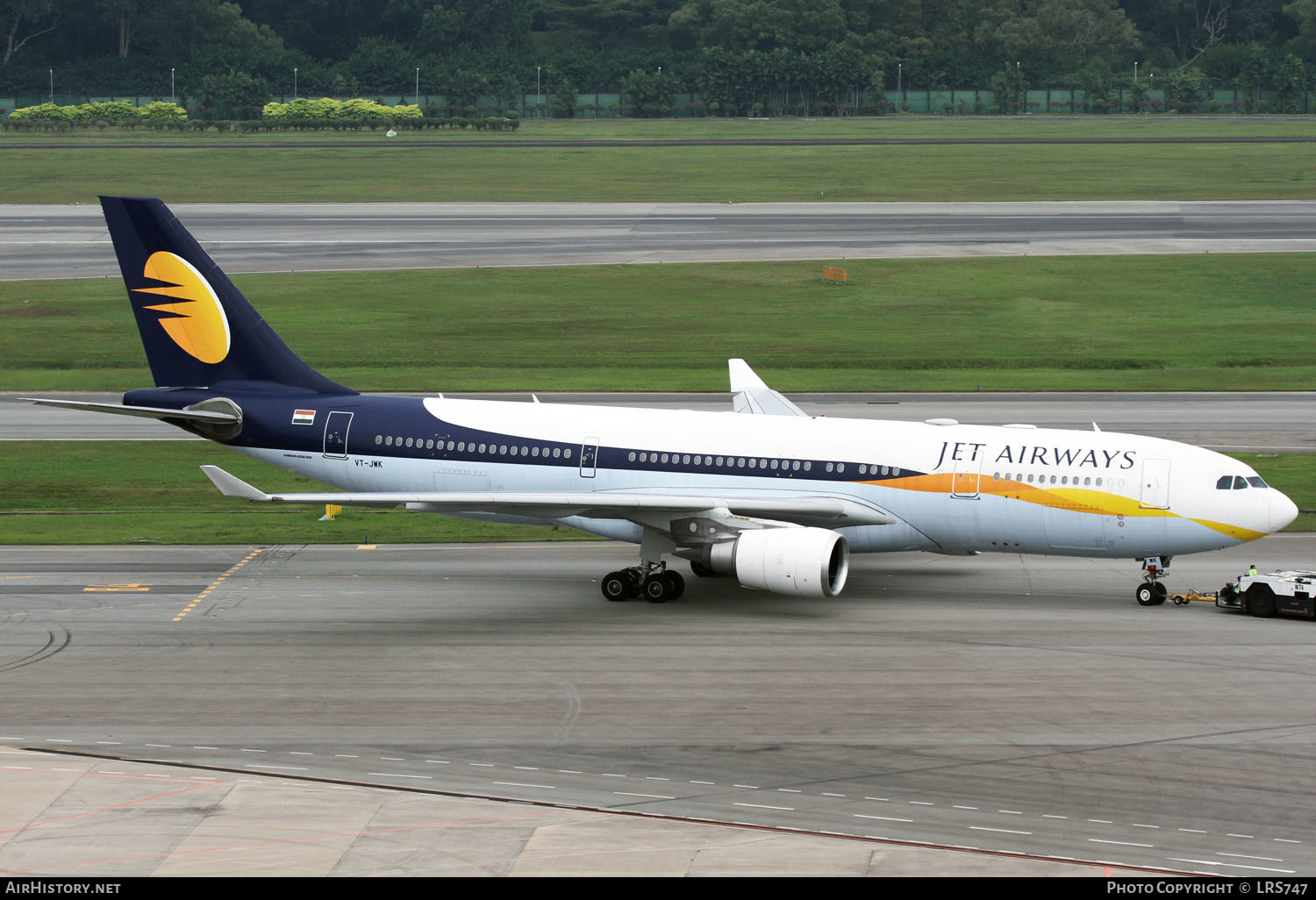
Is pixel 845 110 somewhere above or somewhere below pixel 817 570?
above

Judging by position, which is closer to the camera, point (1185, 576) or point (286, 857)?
point (286, 857)

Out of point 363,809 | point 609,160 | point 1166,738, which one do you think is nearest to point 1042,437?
point 1166,738

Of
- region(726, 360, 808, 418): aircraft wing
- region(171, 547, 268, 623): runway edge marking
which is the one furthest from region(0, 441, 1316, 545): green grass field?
region(726, 360, 808, 418): aircraft wing

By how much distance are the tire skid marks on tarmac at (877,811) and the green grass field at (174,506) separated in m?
19.7

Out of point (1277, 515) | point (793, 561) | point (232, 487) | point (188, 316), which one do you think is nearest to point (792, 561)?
point (793, 561)

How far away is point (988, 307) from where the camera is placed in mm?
85750

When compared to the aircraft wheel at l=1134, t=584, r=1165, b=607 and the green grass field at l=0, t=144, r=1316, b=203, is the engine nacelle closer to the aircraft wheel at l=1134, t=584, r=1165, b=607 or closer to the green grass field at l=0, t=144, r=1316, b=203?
the aircraft wheel at l=1134, t=584, r=1165, b=607

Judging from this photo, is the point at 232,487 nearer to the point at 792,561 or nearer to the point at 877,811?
the point at 792,561

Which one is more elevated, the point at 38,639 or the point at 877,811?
the point at 877,811

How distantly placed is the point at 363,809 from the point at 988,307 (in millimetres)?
68062

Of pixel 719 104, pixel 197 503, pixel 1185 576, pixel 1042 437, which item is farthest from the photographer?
pixel 719 104

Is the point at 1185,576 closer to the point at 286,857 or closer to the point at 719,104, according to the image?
the point at 286,857

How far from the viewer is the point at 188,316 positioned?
41281 mm

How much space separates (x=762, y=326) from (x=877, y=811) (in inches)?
2348
